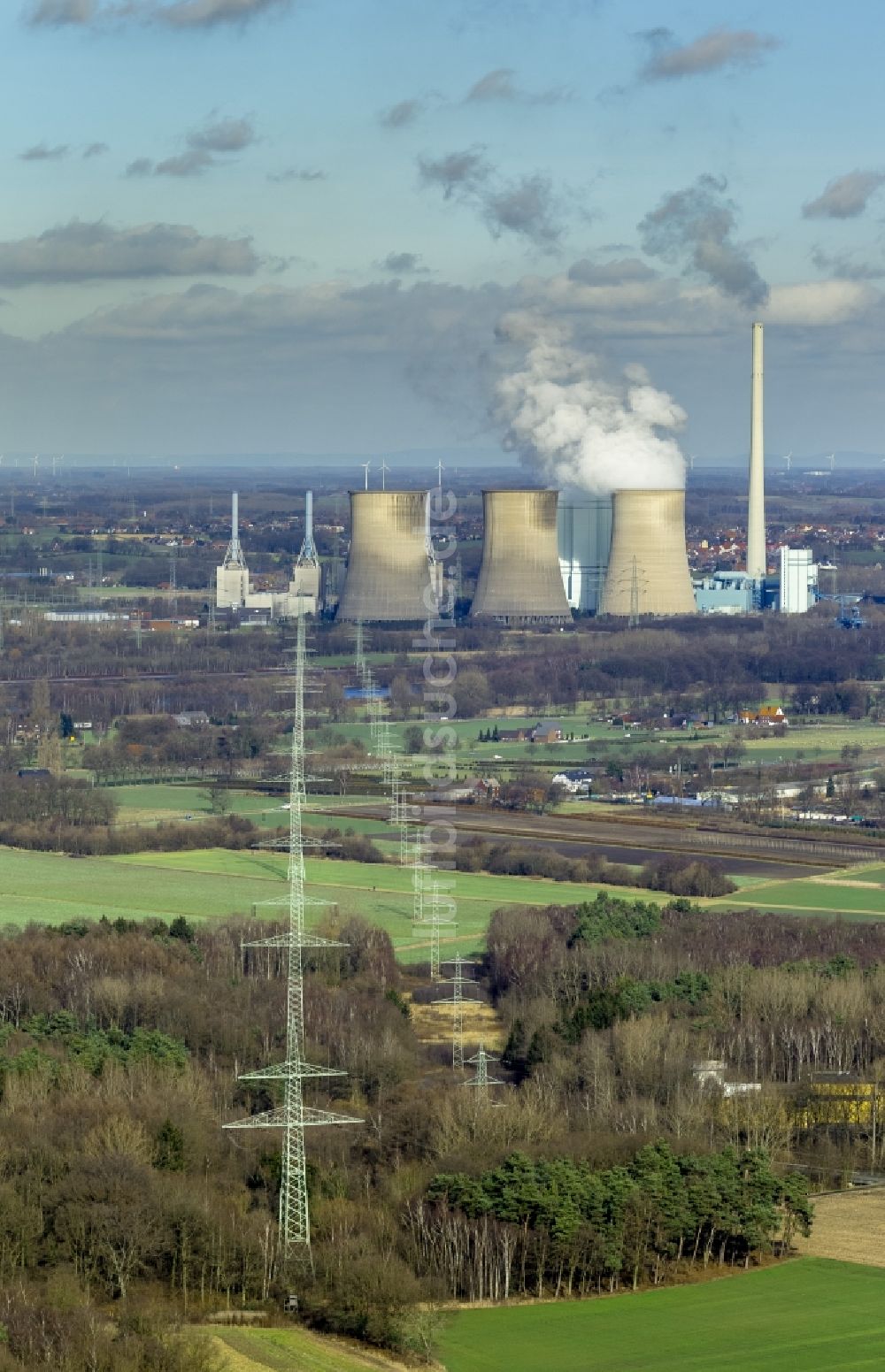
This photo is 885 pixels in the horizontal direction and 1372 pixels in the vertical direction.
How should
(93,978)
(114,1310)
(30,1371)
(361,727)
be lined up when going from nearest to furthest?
(30,1371)
(114,1310)
(93,978)
(361,727)

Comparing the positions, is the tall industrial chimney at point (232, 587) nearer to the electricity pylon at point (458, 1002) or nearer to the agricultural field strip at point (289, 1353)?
the electricity pylon at point (458, 1002)

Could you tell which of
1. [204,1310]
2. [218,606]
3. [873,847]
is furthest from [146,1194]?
[218,606]

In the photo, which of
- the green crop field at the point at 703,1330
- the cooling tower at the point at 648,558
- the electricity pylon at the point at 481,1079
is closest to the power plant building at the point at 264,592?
the cooling tower at the point at 648,558

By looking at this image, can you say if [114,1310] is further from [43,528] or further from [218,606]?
[43,528]

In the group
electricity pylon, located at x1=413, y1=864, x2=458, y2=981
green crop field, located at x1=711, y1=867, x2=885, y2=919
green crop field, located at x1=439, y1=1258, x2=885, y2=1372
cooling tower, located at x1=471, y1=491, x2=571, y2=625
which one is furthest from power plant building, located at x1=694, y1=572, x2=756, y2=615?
green crop field, located at x1=439, y1=1258, x2=885, y2=1372

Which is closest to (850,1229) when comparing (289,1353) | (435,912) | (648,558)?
(289,1353)

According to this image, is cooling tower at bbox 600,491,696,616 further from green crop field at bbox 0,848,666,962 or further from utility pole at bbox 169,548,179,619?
green crop field at bbox 0,848,666,962
